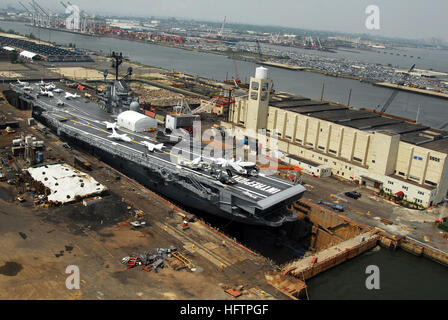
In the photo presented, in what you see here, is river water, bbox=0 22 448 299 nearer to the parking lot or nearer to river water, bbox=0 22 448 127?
river water, bbox=0 22 448 127

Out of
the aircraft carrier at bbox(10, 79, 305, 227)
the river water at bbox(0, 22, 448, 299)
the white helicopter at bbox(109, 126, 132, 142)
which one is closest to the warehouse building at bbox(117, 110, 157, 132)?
the aircraft carrier at bbox(10, 79, 305, 227)

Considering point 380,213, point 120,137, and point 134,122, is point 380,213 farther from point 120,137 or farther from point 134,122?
point 134,122

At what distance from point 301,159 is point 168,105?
33567 mm

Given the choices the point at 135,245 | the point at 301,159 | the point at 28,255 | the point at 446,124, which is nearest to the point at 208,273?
the point at 135,245

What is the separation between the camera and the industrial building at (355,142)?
33500 mm

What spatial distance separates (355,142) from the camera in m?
38.2

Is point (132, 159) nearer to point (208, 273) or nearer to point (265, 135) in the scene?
point (208, 273)

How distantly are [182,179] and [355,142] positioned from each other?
1847 centimetres

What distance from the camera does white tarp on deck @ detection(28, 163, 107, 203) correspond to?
26.1 metres

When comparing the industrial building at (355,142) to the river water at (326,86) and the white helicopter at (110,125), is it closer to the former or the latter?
the white helicopter at (110,125)

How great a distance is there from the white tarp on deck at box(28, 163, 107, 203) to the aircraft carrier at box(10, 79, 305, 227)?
3976 mm

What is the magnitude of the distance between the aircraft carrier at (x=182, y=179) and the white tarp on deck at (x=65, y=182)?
398 cm

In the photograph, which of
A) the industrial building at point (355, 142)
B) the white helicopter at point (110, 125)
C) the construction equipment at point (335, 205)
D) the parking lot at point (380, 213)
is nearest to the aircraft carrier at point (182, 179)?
the white helicopter at point (110, 125)

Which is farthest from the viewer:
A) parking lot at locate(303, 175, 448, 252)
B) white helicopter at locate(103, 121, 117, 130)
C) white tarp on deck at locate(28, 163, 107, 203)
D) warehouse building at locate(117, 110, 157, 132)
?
warehouse building at locate(117, 110, 157, 132)
